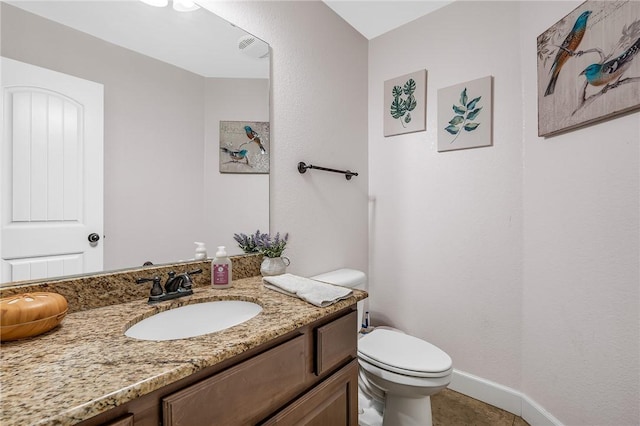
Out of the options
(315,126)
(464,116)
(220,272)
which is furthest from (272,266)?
(464,116)

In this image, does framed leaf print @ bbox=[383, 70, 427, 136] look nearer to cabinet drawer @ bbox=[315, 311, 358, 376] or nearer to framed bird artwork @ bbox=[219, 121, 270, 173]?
framed bird artwork @ bbox=[219, 121, 270, 173]

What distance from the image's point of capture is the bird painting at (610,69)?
1.07 m

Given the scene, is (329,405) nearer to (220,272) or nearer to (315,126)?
(220,272)

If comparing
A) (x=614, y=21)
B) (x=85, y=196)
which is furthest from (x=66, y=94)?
(x=614, y=21)

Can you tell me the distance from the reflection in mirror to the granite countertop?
0.26m

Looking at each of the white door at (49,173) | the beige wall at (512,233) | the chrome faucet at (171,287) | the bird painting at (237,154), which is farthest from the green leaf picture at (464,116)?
the white door at (49,173)

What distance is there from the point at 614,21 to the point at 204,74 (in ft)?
5.41

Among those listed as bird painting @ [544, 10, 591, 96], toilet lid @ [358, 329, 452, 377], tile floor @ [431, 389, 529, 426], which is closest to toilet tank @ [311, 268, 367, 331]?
toilet lid @ [358, 329, 452, 377]

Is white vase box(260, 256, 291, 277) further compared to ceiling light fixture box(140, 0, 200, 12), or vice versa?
white vase box(260, 256, 291, 277)

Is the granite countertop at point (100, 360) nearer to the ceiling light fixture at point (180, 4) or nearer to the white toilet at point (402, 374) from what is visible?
the white toilet at point (402, 374)

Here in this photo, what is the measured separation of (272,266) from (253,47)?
1080mm

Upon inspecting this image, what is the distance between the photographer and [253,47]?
1446mm

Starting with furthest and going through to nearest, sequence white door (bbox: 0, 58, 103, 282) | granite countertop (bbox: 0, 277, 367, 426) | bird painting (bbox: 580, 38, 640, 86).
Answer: bird painting (bbox: 580, 38, 640, 86) < white door (bbox: 0, 58, 103, 282) < granite countertop (bbox: 0, 277, 367, 426)

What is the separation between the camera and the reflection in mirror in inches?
32.4
